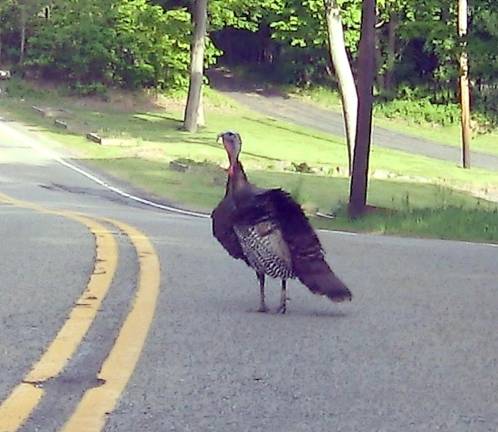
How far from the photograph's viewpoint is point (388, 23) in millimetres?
64812

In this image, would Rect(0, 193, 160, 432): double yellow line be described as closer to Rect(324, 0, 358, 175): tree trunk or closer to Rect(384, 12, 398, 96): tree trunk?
Rect(324, 0, 358, 175): tree trunk

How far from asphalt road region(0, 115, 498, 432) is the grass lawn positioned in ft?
27.3

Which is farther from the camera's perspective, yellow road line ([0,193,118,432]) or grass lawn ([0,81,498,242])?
grass lawn ([0,81,498,242])

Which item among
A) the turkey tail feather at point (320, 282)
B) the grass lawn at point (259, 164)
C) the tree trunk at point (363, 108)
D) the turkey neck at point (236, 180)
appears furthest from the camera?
the tree trunk at point (363, 108)

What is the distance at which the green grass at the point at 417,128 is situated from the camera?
185 feet

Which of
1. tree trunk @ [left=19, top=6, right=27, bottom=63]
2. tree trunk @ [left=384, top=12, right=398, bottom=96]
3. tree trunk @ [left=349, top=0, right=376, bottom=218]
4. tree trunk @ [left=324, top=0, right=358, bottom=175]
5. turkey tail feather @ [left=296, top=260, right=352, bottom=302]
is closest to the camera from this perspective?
turkey tail feather @ [left=296, top=260, right=352, bottom=302]

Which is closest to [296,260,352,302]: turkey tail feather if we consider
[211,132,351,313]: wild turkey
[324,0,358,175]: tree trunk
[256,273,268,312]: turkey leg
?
[211,132,351,313]: wild turkey

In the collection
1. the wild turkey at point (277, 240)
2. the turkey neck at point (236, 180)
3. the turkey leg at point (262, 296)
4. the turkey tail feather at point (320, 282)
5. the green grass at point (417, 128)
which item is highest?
the turkey neck at point (236, 180)

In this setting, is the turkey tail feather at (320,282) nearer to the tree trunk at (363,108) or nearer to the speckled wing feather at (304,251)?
the speckled wing feather at (304,251)

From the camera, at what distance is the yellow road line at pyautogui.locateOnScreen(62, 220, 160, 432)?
220 inches

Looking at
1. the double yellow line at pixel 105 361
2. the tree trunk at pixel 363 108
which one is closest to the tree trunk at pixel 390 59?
the tree trunk at pixel 363 108

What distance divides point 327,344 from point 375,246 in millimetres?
7581

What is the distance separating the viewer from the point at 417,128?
2397 inches

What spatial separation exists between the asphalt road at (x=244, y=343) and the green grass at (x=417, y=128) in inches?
1679
